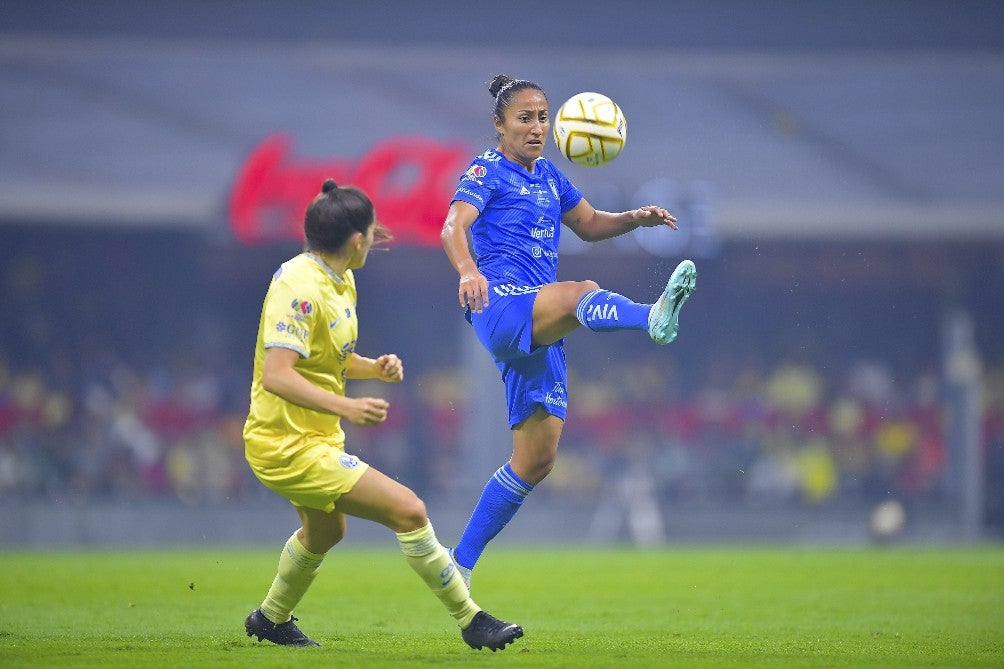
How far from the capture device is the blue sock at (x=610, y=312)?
5.82m

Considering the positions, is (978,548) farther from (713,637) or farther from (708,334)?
(713,637)

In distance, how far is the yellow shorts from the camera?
17.2 feet

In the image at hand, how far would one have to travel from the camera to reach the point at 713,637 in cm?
645

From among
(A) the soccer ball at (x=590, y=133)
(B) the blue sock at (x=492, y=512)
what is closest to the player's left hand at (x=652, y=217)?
(A) the soccer ball at (x=590, y=133)

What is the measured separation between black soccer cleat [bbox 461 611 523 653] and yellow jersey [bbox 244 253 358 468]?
917 mm

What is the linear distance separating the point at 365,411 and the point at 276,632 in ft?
4.98

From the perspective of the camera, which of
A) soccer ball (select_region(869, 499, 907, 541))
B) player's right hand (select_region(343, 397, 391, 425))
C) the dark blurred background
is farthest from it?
the dark blurred background

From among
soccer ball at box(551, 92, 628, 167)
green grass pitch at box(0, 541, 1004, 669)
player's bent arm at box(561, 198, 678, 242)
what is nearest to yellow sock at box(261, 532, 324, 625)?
green grass pitch at box(0, 541, 1004, 669)

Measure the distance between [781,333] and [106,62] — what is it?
11.5m

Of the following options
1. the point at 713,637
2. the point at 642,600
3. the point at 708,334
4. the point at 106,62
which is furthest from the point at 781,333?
the point at 713,637

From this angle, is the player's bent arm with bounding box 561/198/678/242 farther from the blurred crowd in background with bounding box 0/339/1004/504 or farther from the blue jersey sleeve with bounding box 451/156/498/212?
the blurred crowd in background with bounding box 0/339/1004/504

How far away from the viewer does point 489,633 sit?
546 centimetres

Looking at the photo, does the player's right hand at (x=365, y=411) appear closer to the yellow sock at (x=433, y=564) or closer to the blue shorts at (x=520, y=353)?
the yellow sock at (x=433, y=564)

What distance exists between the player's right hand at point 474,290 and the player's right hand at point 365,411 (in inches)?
43.4
